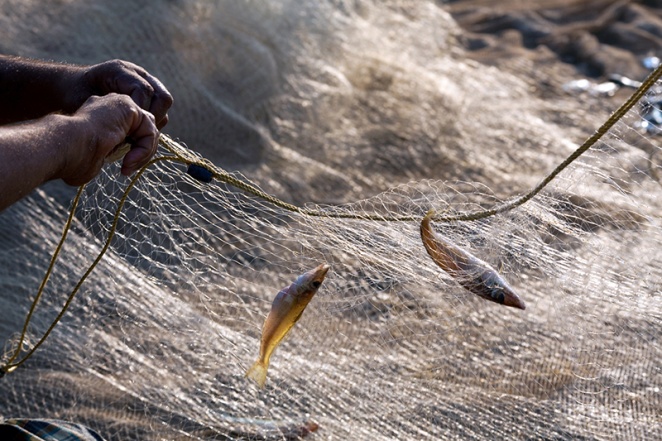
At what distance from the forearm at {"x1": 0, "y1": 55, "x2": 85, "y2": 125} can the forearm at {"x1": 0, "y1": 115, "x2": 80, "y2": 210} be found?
0.50 m

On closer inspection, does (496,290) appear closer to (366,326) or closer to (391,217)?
(391,217)

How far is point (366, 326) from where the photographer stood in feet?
11.0

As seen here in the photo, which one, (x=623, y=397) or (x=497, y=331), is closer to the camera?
(x=623, y=397)

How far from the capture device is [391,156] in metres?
5.65

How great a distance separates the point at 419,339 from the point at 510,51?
19.2 feet

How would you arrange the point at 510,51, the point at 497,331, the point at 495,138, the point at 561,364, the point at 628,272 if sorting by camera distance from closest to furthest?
the point at 628,272 < the point at 561,364 < the point at 497,331 < the point at 495,138 < the point at 510,51

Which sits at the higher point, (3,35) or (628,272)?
(628,272)

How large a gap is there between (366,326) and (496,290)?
1.15 m

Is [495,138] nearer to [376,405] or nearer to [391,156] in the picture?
[391,156]

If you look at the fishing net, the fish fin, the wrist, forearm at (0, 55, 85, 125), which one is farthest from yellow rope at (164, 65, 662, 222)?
the wrist

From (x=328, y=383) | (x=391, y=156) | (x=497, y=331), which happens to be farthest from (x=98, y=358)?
(x=391, y=156)

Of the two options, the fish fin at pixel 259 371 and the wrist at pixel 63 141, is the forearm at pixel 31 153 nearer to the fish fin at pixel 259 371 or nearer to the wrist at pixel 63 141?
the wrist at pixel 63 141

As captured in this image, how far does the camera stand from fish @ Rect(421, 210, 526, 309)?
2246 millimetres

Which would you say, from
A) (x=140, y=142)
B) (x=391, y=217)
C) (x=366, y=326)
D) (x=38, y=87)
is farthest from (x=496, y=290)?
(x=38, y=87)
